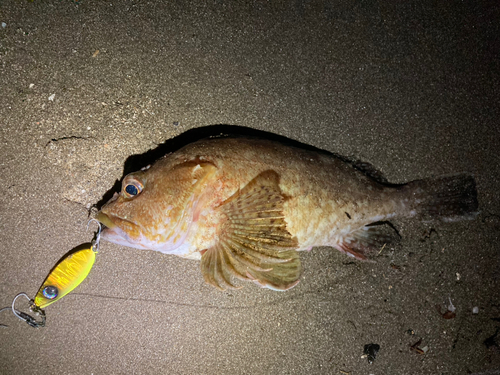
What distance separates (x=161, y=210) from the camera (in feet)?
5.99

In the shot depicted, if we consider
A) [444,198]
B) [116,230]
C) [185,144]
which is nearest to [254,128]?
[185,144]

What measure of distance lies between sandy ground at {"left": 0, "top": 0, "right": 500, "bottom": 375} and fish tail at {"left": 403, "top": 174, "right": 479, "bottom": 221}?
0.51ft

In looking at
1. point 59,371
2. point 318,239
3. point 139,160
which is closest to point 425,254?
point 318,239

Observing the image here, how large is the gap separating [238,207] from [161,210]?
0.52 meters

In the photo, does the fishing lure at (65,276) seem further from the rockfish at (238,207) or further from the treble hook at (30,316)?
the rockfish at (238,207)

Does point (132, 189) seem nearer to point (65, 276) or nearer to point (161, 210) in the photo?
point (161, 210)

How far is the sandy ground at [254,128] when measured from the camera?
236 cm

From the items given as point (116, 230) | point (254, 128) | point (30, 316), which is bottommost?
point (30, 316)

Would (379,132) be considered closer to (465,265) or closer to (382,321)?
(465,265)

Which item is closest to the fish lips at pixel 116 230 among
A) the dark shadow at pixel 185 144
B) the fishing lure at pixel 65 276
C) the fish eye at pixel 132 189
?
the fish eye at pixel 132 189

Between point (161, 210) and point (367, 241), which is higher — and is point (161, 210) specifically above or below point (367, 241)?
above

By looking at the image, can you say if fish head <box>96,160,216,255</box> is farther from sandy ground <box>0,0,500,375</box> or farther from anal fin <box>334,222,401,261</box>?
anal fin <box>334,222,401,261</box>

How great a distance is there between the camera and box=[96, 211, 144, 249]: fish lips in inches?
72.2

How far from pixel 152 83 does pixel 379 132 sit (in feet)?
7.05
